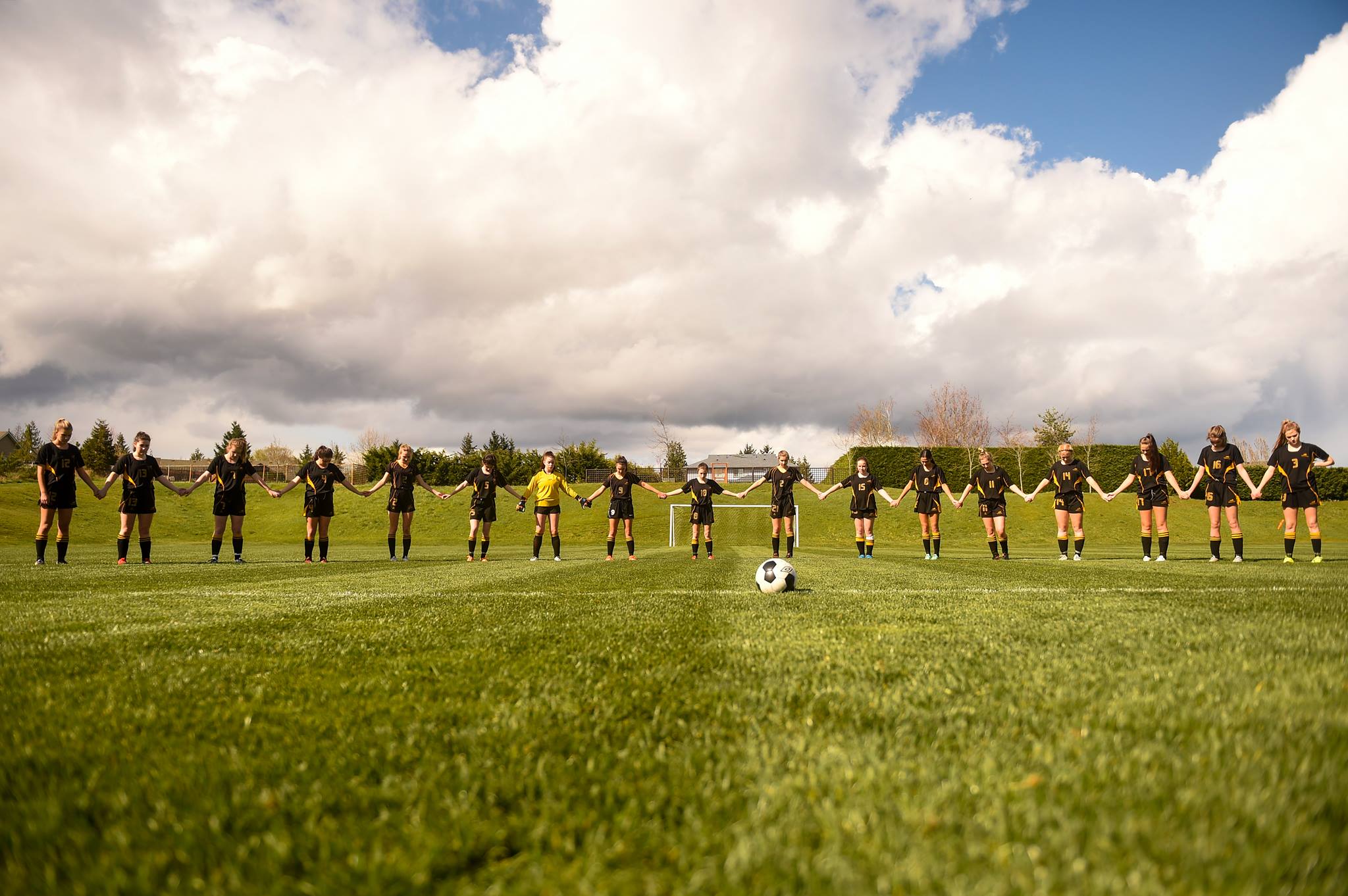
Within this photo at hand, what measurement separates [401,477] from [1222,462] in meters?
15.6

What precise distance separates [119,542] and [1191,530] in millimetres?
37135

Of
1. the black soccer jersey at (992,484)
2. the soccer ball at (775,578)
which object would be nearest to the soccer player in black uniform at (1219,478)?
the black soccer jersey at (992,484)

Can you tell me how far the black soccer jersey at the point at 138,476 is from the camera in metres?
12.1

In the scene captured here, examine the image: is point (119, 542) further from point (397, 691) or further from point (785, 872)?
point (785, 872)

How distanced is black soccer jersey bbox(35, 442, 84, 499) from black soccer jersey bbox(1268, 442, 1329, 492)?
20025 millimetres

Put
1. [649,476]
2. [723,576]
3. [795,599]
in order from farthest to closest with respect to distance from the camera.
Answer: [649,476] < [723,576] < [795,599]

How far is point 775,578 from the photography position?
7230 mm

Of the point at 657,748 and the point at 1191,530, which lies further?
the point at 1191,530

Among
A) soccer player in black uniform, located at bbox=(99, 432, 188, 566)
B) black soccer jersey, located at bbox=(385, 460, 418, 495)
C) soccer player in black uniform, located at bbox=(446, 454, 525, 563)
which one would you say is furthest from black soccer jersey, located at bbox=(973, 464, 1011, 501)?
soccer player in black uniform, located at bbox=(99, 432, 188, 566)

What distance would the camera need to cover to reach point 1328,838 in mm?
1510

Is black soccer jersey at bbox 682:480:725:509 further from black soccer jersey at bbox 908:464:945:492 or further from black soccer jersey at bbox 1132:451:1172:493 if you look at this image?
black soccer jersey at bbox 1132:451:1172:493

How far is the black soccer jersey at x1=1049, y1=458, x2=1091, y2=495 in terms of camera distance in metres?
14.3

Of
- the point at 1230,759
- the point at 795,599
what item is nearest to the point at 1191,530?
the point at 795,599

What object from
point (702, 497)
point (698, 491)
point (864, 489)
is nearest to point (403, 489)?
point (698, 491)
